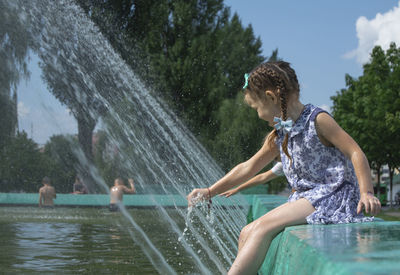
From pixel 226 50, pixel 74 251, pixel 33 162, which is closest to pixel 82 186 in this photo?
pixel 33 162

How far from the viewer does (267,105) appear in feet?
10.4

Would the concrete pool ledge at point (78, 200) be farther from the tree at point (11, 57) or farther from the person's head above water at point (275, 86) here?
the person's head above water at point (275, 86)

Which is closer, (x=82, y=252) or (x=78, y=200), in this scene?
(x=82, y=252)

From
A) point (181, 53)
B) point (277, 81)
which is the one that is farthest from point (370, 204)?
Answer: point (181, 53)

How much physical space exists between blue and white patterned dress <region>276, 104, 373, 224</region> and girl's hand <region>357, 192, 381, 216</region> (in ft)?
0.72

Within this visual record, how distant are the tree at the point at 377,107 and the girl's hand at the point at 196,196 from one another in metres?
24.1

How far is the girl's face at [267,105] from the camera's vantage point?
123 inches

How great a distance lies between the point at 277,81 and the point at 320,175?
1.84 ft

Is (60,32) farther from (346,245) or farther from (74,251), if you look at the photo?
(346,245)

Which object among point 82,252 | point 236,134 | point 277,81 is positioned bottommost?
point 82,252

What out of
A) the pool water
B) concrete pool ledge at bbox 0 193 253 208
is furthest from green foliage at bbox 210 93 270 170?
the pool water

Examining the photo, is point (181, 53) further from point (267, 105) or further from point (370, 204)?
point (370, 204)

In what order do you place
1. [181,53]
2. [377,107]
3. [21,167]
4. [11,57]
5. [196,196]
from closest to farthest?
[196,196] < [11,57] < [21,167] < [377,107] < [181,53]

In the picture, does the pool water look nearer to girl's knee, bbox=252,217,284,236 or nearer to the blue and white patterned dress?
the blue and white patterned dress
